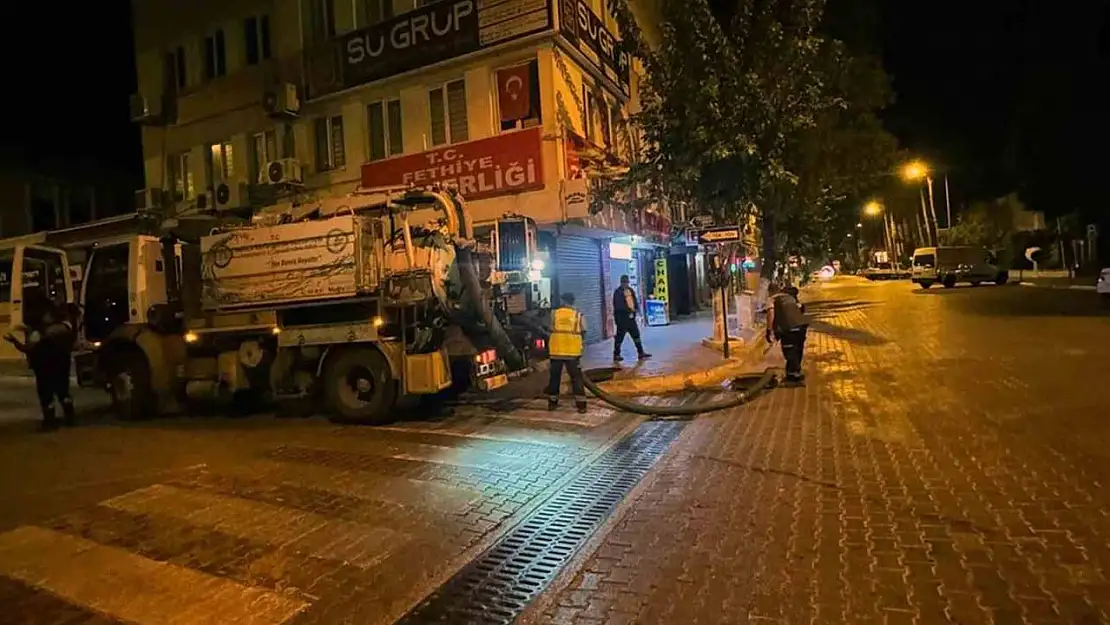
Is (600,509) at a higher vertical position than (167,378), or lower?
lower

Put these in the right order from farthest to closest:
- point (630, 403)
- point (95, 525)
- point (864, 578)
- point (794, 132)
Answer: point (794, 132), point (630, 403), point (95, 525), point (864, 578)

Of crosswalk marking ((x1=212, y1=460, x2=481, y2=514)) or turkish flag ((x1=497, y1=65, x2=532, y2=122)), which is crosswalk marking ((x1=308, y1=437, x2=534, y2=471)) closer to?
crosswalk marking ((x1=212, y1=460, x2=481, y2=514))

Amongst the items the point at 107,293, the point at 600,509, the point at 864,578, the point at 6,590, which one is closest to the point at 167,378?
the point at 107,293

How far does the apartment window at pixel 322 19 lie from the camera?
1866cm

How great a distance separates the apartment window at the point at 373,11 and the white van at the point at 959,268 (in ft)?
112

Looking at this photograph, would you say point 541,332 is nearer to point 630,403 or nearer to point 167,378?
point 630,403

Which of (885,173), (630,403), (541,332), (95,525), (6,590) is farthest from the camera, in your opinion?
(885,173)

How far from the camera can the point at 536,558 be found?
16.4ft

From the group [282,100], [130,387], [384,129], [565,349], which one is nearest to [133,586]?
[565,349]

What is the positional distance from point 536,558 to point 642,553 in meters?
0.70

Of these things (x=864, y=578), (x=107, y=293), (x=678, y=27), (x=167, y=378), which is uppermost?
(x=678, y=27)

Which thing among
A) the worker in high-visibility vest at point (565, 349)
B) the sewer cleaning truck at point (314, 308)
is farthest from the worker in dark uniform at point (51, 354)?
the worker in high-visibility vest at point (565, 349)

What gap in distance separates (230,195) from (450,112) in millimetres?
7126

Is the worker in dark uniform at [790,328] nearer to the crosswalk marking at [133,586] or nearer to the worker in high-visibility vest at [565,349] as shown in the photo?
the worker in high-visibility vest at [565,349]
